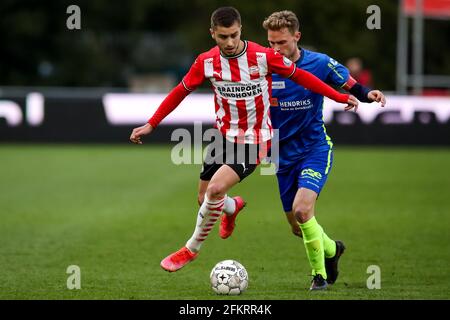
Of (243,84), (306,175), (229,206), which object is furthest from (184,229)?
(243,84)

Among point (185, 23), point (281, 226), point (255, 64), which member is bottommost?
point (281, 226)

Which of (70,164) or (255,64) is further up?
(255,64)

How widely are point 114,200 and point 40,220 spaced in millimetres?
2056

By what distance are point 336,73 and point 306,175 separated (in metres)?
0.85

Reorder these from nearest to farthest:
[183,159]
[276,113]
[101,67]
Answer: [276,113] < [183,159] < [101,67]

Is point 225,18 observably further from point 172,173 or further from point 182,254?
point 172,173

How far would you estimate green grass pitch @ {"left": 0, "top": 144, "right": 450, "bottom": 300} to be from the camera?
24.5 feet

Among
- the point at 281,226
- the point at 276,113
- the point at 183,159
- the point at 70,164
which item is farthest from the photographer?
the point at 183,159

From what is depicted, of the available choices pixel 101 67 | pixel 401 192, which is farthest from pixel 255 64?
pixel 101 67

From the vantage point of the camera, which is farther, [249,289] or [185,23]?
[185,23]

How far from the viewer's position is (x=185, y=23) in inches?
1606

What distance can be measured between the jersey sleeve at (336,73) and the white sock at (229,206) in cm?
130

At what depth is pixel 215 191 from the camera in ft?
24.2
